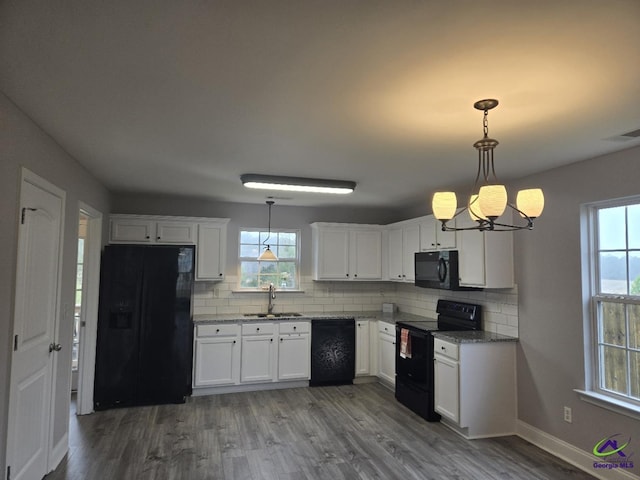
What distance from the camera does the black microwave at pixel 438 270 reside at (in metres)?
4.32

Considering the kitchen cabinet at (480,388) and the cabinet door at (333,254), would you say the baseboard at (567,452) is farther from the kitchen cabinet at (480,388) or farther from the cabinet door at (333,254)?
the cabinet door at (333,254)

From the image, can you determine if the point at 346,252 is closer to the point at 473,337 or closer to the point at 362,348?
the point at 362,348

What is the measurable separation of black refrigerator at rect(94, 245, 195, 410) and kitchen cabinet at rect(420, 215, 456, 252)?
9.16 ft

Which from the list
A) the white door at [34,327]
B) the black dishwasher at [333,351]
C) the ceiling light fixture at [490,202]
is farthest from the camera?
the black dishwasher at [333,351]

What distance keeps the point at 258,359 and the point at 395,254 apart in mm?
2300

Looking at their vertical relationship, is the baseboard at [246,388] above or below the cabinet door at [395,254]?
below

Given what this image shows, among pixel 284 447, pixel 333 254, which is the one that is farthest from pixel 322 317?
pixel 284 447

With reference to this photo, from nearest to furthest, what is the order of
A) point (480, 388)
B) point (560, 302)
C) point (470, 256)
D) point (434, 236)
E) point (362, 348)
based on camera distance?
point (560, 302)
point (480, 388)
point (470, 256)
point (434, 236)
point (362, 348)

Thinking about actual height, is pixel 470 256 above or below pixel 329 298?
above

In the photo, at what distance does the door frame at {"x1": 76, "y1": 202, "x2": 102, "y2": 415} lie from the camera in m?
4.29

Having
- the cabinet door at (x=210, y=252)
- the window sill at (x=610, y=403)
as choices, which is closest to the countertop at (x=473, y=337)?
the window sill at (x=610, y=403)

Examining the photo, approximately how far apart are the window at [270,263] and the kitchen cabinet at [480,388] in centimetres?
264

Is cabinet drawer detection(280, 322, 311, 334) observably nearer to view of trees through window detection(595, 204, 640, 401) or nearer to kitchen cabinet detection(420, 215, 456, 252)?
kitchen cabinet detection(420, 215, 456, 252)

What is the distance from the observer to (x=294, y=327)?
529 centimetres
